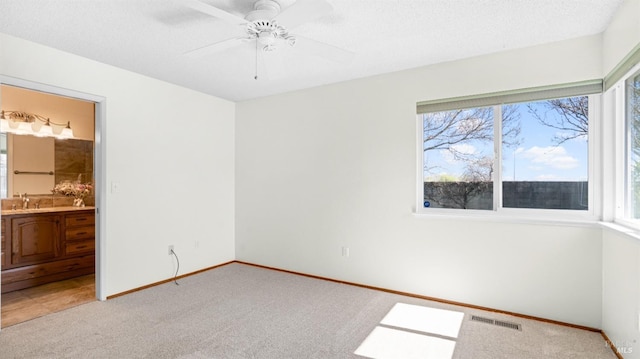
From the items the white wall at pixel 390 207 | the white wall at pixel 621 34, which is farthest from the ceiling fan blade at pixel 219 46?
the white wall at pixel 621 34

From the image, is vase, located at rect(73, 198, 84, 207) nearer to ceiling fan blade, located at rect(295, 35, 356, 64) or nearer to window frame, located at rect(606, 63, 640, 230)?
ceiling fan blade, located at rect(295, 35, 356, 64)

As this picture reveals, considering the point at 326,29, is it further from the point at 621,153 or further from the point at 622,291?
the point at 622,291

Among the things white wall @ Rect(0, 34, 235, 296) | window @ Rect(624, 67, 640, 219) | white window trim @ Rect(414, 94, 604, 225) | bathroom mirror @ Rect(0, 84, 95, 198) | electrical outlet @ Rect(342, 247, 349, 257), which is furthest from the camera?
bathroom mirror @ Rect(0, 84, 95, 198)

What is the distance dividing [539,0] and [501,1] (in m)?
0.24

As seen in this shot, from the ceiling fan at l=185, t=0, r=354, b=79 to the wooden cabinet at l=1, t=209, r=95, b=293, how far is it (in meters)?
2.98

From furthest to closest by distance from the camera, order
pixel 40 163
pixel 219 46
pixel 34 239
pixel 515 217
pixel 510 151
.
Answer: pixel 40 163 < pixel 34 239 < pixel 510 151 < pixel 515 217 < pixel 219 46

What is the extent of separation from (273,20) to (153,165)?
250cm

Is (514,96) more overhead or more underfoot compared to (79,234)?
more overhead

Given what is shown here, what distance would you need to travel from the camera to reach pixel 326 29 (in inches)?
95.0

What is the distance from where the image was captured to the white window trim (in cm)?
254

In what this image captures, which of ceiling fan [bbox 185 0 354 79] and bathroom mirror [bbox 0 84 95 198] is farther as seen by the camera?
bathroom mirror [bbox 0 84 95 198]

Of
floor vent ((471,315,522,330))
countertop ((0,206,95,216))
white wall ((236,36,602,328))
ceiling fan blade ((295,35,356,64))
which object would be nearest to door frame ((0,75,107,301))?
countertop ((0,206,95,216))

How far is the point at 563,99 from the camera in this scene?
107 inches

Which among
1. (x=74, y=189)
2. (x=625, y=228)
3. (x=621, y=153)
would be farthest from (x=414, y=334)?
(x=74, y=189)
